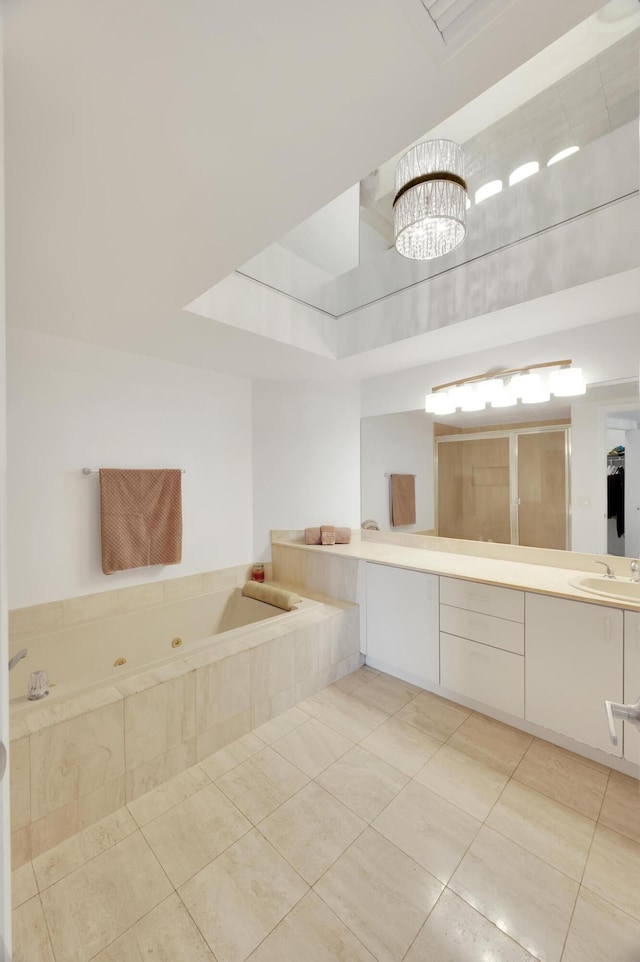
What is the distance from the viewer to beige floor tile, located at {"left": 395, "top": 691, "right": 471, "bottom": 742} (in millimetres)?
1989

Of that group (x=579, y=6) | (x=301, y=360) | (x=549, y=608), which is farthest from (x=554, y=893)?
(x=301, y=360)

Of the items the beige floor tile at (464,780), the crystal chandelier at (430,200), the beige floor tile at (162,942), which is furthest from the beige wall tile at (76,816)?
the crystal chandelier at (430,200)

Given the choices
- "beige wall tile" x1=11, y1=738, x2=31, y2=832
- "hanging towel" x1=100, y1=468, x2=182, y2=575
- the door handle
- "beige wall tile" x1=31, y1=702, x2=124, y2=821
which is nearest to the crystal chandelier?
the door handle

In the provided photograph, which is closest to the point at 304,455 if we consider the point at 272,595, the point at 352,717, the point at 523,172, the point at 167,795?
the point at 272,595

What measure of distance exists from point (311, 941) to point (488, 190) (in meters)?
3.11

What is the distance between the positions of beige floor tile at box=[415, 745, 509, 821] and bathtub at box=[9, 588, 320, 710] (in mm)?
1061

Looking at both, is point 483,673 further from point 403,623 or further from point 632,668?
point 632,668

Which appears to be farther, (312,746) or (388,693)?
(388,693)

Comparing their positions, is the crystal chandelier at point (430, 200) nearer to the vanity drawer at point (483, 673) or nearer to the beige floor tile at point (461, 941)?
the vanity drawer at point (483, 673)

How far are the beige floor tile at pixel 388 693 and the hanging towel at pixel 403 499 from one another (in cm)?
120

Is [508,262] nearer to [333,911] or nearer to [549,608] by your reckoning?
[549,608]

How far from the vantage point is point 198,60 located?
0.78 m

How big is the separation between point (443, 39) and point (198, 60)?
51cm

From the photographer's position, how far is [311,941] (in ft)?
3.56
